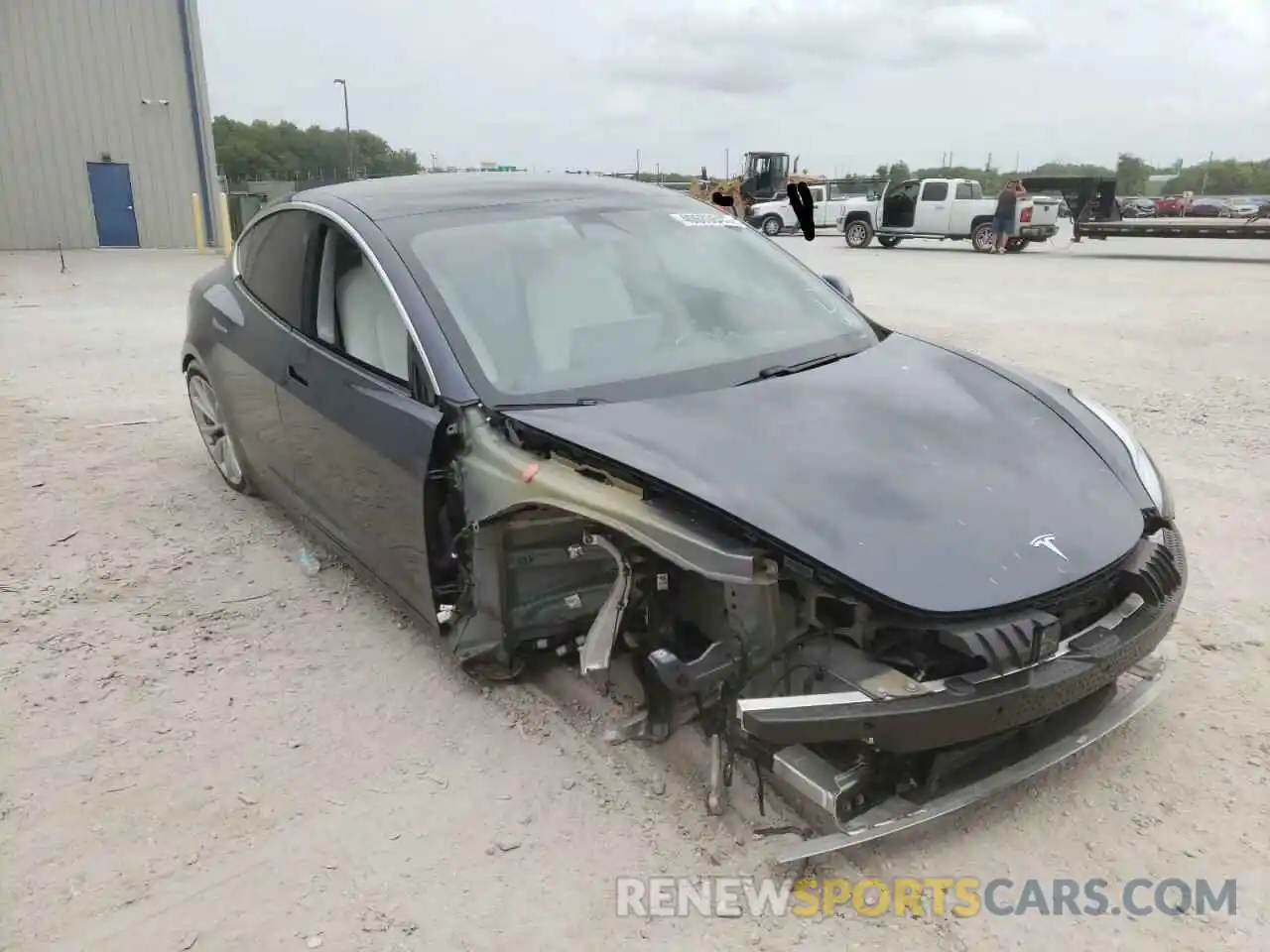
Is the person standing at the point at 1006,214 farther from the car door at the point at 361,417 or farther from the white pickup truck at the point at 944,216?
the car door at the point at 361,417

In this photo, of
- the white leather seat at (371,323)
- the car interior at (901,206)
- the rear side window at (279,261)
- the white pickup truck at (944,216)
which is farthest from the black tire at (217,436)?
the car interior at (901,206)

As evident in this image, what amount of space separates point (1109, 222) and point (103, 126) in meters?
25.0

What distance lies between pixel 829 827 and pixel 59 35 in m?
26.7

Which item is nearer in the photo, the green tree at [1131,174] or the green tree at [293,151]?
the green tree at [293,151]

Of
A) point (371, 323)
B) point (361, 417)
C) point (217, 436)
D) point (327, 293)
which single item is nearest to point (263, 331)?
point (327, 293)

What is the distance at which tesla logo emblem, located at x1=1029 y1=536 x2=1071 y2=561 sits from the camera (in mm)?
2352

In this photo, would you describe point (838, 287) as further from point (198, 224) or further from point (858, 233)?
point (858, 233)

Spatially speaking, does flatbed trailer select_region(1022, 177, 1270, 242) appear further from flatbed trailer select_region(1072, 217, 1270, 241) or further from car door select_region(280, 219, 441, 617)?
car door select_region(280, 219, 441, 617)

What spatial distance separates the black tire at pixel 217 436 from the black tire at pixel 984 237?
2183 centimetres

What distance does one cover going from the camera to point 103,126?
76.5ft

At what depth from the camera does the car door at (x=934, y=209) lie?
2442 cm

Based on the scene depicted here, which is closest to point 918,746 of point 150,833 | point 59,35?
point 150,833

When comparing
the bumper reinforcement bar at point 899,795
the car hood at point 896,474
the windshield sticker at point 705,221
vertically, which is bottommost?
the bumper reinforcement bar at point 899,795

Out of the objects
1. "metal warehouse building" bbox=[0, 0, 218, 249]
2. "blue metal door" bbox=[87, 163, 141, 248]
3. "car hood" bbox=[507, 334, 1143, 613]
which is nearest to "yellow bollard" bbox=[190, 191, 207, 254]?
"metal warehouse building" bbox=[0, 0, 218, 249]
